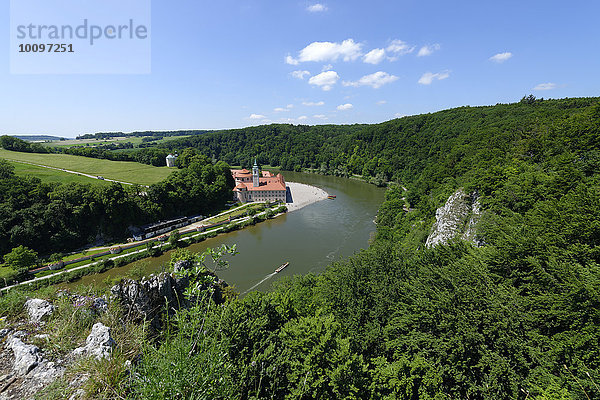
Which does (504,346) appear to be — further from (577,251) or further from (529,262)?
(577,251)

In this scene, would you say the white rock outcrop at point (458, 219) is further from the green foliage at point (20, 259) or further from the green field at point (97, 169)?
the green field at point (97, 169)

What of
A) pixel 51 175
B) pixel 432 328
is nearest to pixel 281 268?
pixel 432 328

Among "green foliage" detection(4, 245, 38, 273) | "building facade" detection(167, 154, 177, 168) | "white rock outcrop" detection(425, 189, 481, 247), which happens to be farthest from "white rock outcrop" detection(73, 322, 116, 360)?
"building facade" detection(167, 154, 177, 168)

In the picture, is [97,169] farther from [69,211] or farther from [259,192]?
[259,192]

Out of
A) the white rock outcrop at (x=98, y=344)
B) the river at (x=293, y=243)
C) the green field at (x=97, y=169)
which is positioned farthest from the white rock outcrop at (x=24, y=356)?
the green field at (x=97, y=169)

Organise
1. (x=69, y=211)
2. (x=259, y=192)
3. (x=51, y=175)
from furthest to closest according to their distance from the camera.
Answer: (x=259, y=192), (x=51, y=175), (x=69, y=211)

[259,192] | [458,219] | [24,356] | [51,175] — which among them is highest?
[51,175]

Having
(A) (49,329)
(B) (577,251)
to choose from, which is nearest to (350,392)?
(A) (49,329)
